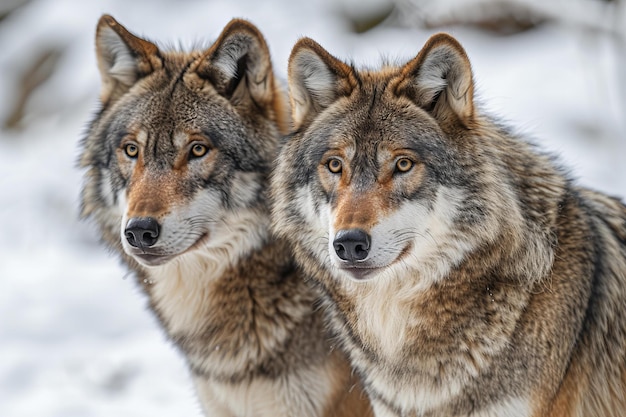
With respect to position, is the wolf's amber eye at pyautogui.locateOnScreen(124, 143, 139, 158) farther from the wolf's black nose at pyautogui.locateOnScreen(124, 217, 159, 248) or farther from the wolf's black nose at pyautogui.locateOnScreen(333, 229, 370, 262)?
the wolf's black nose at pyautogui.locateOnScreen(333, 229, 370, 262)

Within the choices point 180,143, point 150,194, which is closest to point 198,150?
point 180,143

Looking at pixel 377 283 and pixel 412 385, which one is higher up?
pixel 377 283

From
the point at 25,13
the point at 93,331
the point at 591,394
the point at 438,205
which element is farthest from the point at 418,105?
the point at 25,13

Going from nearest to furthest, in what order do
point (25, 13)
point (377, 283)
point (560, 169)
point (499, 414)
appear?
point (499, 414), point (377, 283), point (560, 169), point (25, 13)

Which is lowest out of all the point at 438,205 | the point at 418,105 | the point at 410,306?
the point at 410,306

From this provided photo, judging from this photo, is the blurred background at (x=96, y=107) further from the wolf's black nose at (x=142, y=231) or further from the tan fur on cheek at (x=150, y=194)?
the wolf's black nose at (x=142, y=231)

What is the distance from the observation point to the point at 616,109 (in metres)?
10.3

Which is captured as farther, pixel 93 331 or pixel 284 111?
pixel 93 331

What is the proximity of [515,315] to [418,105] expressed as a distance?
1045 millimetres

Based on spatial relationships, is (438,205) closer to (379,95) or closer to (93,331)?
(379,95)

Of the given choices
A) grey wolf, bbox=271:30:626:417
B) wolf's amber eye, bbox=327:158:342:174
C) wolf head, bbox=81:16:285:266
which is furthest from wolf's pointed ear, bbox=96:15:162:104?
wolf's amber eye, bbox=327:158:342:174

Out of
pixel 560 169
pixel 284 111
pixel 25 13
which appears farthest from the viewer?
pixel 25 13

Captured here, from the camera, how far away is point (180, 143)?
4.31 metres

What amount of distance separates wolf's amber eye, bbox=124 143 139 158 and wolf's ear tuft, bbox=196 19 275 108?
0.54 m
